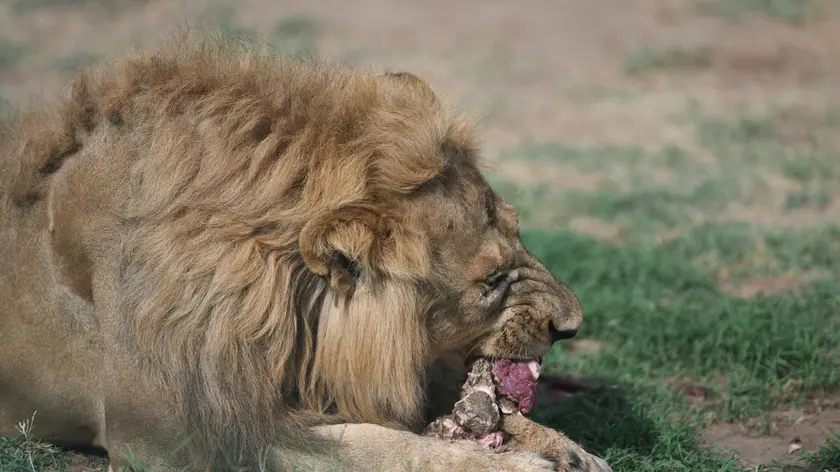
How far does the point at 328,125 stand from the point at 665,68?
9.21m

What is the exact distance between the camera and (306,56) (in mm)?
3861

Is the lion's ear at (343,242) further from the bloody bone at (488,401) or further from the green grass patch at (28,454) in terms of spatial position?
the green grass patch at (28,454)

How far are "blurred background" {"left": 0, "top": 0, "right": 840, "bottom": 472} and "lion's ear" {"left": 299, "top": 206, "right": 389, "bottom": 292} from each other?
0.69 meters

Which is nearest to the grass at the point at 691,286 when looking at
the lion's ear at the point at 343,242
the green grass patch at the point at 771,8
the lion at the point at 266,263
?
the lion at the point at 266,263

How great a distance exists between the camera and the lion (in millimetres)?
3176

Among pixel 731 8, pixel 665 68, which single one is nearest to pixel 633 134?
pixel 665 68

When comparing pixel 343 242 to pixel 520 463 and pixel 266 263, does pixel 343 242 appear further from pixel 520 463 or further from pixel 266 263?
pixel 520 463

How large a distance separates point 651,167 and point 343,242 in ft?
20.2

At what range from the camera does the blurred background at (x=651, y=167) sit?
4.47m

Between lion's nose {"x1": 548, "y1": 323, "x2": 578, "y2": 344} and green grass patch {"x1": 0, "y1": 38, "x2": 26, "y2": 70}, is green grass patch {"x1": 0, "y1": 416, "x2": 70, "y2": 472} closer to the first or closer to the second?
lion's nose {"x1": 548, "y1": 323, "x2": 578, "y2": 344}

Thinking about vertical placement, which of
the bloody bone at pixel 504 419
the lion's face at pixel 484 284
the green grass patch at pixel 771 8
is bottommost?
the bloody bone at pixel 504 419

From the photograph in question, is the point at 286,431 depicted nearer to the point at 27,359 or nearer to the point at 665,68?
the point at 27,359

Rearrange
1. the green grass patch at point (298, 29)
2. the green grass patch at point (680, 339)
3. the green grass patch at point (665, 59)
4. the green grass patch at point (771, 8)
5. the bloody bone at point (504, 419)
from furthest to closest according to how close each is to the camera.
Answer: the green grass patch at point (771, 8) < the green grass patch at point (298, 29) < the green grass patch at point (665, 59) < the green grass patch at point (680, 339) < the bloody bone at point (504, 419)

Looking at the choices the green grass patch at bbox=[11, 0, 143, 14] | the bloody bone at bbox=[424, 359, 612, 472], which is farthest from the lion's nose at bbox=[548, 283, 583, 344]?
the green grass patch at bbox=[11, 0, 143, 14]
